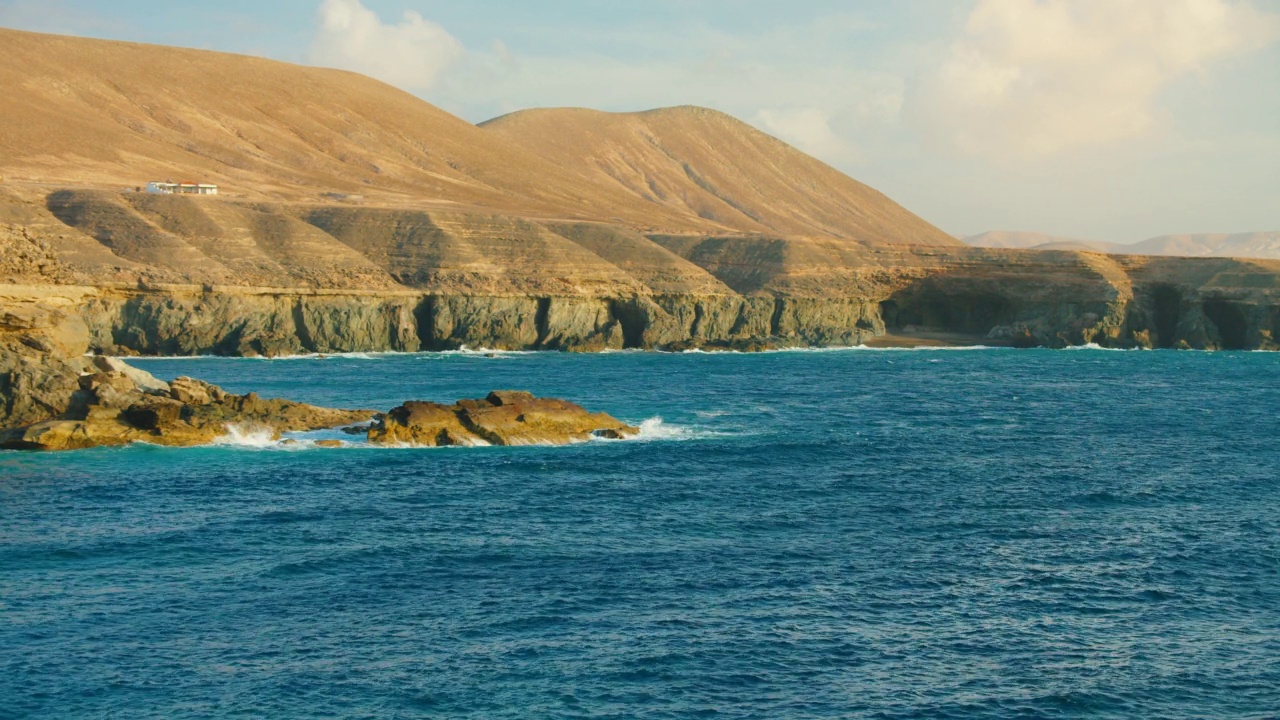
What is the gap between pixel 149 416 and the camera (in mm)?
52312

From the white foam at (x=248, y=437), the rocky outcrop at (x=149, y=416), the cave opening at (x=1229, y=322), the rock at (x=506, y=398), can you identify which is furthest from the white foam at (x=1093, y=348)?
the white foam at (x=248, y=437)

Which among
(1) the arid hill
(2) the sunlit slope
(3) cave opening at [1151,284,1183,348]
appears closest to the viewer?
(1) the arid hill

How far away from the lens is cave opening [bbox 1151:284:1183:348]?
12719 centimetres

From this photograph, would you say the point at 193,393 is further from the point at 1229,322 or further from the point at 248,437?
the point at 1229,322

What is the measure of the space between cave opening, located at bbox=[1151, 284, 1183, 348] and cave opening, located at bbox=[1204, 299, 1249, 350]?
302cm

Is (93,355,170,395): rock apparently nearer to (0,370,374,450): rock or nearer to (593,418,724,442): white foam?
(0,370,374,450): rock

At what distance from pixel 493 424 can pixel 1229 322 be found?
9616 cm

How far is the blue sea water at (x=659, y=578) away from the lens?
80.7 ft

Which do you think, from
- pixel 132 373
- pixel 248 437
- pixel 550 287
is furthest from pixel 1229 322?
pixel 132 373

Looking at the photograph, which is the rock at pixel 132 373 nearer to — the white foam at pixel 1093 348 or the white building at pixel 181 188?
the white building at pixel 181 188

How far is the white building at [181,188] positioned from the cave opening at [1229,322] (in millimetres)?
106422

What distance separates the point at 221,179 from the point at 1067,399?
11533 cm

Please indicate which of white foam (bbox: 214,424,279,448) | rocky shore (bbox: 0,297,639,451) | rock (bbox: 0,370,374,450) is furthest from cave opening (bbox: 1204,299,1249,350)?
white foam (bbox: 214,424,279,448)

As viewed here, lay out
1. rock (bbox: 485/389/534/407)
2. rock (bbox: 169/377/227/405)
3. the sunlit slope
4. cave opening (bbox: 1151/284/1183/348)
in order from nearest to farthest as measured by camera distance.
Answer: rock (bbox: 169/377/227/405)
rock (bbox: 485/389/534/407)
cave opening (bbox: 1151/284/1183/348)
the sunlit slope
